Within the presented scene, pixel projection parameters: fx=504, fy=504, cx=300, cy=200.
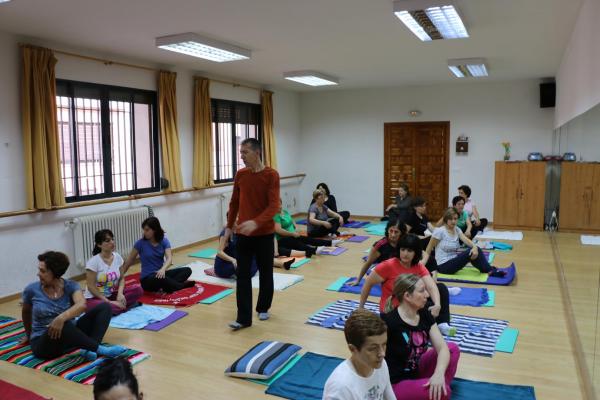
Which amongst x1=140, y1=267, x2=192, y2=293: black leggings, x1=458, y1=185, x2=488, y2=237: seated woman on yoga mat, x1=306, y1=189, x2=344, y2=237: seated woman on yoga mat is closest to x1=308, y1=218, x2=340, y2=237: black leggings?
x1=306, y1=189, x2=344, y2=237: seated woman on yoga mat

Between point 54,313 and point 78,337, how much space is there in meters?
0.24

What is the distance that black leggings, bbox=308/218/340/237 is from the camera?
25.6 feet

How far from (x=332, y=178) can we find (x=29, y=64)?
264 inches

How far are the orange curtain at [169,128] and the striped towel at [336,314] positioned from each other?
342 centimetres

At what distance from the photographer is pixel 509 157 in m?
9.18

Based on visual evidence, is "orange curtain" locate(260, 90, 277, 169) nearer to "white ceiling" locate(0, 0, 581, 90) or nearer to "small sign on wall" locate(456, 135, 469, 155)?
"white ceiling" locate(0, 0, 581, 90)

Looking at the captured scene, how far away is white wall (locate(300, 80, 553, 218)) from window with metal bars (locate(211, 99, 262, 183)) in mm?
1942

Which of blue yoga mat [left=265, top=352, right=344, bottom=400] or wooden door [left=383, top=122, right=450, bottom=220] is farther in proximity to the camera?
wooden door [left=383, top=122, right=450, bottom=220]

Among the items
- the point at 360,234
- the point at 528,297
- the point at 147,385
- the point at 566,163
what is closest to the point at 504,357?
the point at 528,297

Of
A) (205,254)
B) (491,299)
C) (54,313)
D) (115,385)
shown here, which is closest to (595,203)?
(491,299)

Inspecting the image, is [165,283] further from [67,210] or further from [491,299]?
[491,299]

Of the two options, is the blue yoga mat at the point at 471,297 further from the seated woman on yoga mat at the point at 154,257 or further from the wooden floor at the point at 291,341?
the seated woman on yoga mat at the point at 154,257

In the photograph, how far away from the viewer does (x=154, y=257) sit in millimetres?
5117

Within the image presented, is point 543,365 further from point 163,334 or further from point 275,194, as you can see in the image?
point 163,334
